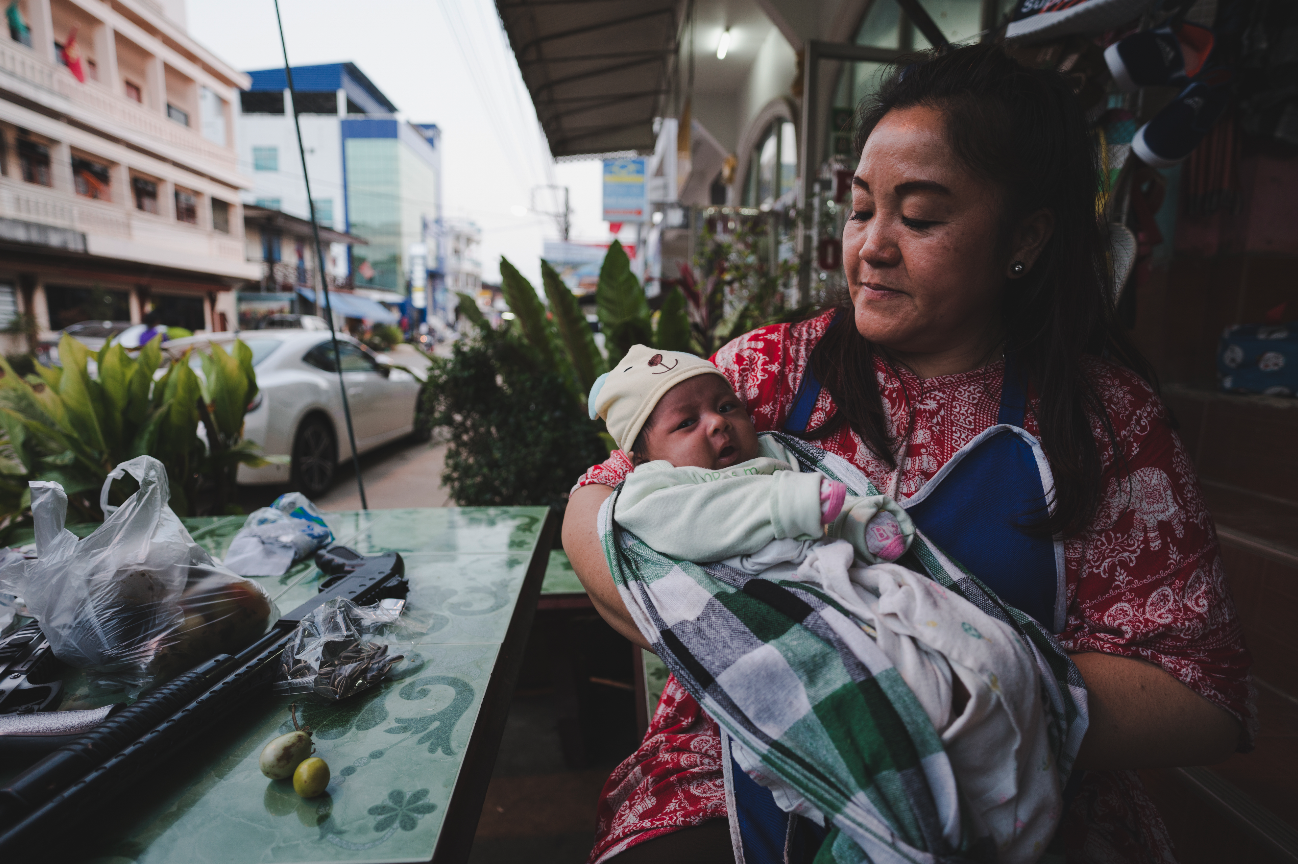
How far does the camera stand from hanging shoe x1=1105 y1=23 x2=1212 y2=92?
2.13 meters

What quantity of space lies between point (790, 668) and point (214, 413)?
2921 mm

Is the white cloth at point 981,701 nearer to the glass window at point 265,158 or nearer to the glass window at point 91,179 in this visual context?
the glass window at point 91,179

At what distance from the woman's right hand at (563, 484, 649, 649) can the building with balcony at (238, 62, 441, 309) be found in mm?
39520

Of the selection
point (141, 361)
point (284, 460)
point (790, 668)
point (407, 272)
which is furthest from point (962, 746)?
point (407, 272)

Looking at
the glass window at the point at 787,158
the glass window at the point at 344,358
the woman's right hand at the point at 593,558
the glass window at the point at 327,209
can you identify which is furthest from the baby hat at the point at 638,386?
the glass window at the point at 327,209

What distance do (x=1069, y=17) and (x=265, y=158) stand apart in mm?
45040

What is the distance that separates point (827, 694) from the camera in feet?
2.56

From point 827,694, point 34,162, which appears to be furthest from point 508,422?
point 34,162

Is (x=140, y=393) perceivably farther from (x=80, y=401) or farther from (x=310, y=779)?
(x=310, y=779)

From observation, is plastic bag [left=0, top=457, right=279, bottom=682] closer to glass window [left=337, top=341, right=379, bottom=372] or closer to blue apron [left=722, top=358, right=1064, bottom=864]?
blue apron [left=722, top=358, right=1064, bottom=864]

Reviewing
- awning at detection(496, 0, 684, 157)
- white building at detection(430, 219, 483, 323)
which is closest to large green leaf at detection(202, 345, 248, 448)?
awning at detection(496, 0, 684, 157)

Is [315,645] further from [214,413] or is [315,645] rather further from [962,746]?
[214,413]

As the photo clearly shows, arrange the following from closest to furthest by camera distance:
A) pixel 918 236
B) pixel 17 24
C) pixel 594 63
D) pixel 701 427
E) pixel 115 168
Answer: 1. pixel 918 236
2. pixel 701 427
3. pixel 17 24
4. pixel 594 63
5. pixel 115 168

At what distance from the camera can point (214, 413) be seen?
277cm
